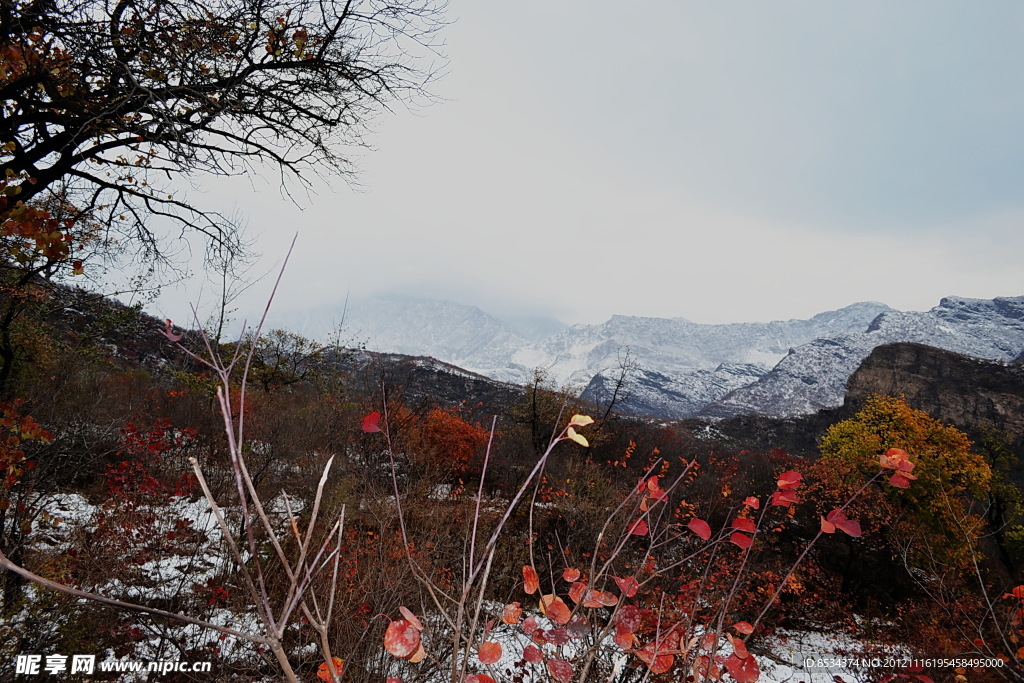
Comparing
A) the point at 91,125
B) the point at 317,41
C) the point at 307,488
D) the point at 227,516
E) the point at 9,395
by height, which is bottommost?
the point at 307,488

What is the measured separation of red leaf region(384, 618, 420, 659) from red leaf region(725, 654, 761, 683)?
3.65 ft

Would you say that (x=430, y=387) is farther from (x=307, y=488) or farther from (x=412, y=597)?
(x=412, y=597)

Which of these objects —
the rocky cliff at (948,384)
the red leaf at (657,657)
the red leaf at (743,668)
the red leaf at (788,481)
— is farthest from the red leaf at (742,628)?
the rocky cliff at (948,384)

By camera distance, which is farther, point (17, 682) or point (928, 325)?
point (928, 325)

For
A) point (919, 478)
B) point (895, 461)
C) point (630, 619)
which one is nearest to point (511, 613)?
point (630, 619)

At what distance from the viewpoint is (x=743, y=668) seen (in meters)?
1.67

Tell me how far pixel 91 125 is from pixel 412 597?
17.4 feet

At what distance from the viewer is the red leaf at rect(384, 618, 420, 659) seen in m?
1.29

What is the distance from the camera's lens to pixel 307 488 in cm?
936

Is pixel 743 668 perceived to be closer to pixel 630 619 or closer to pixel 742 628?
pixel 742 628

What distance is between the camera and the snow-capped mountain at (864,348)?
109938mm

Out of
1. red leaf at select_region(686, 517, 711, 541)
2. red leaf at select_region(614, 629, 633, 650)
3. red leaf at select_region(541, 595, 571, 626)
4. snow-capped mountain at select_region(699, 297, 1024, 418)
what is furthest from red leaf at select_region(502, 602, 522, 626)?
snow-capped mountain at select_region(699, 297, 1024, 418)

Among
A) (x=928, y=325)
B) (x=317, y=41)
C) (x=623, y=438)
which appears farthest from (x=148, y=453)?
(x=928, y=325)

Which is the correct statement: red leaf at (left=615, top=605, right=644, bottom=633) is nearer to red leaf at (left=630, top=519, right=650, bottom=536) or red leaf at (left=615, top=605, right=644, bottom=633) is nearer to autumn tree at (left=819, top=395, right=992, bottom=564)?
red leaf at (left=630, top=519, right=650, bottom=536)
